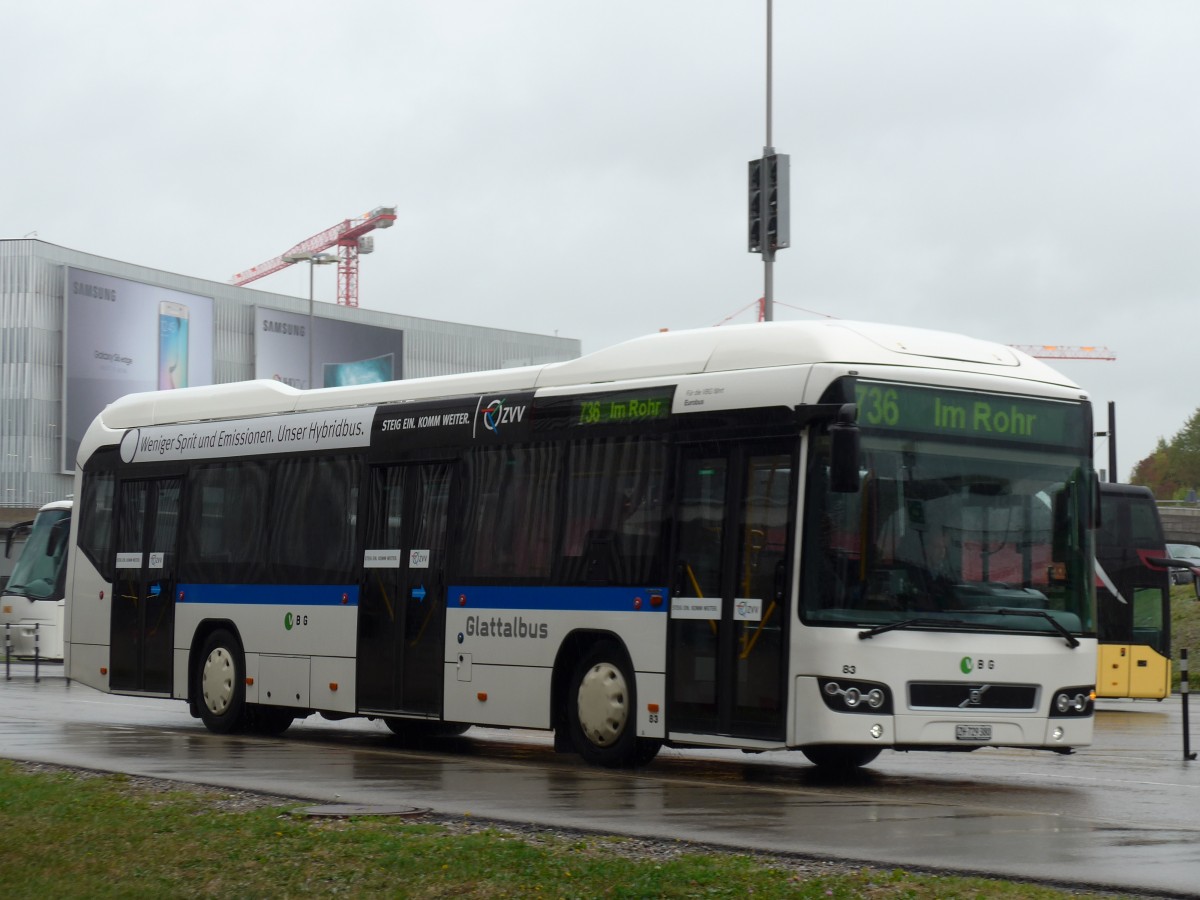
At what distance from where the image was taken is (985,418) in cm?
1481

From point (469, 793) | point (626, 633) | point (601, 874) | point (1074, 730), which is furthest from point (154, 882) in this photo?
point (1074, 730)

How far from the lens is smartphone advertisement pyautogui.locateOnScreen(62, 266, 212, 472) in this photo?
99812 millimetres

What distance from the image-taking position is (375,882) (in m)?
9.01

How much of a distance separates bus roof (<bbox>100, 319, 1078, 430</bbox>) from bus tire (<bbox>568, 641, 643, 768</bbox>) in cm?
231

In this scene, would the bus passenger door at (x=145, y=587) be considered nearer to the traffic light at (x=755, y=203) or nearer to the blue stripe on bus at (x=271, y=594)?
the blue stripe on bus at (x=271, y=594)

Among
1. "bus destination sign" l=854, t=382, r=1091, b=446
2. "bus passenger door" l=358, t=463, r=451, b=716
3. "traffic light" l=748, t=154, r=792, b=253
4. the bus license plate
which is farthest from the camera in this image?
"traffic light" l=748, t=154, r=792, b=253

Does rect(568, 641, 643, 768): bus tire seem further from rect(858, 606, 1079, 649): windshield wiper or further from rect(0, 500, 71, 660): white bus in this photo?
rect(0, 500, 71, 660): white bus

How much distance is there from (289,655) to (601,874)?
11.0 metres

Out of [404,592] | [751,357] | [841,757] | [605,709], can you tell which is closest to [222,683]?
[404,592]

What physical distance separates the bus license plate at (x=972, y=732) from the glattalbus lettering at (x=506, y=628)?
3680mm

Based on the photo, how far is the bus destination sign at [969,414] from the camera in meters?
14.4

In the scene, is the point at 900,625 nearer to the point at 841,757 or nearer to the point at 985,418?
the point at 985,418

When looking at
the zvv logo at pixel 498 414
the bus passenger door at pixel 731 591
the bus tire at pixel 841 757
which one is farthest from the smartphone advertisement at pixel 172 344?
the bus passenger door at pixel 731 591

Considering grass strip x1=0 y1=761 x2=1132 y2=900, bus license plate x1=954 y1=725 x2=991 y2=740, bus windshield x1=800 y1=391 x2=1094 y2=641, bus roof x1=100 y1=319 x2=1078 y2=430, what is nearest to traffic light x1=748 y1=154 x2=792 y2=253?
bus roof x1=100 y1=319 x2=1078 y2=430
